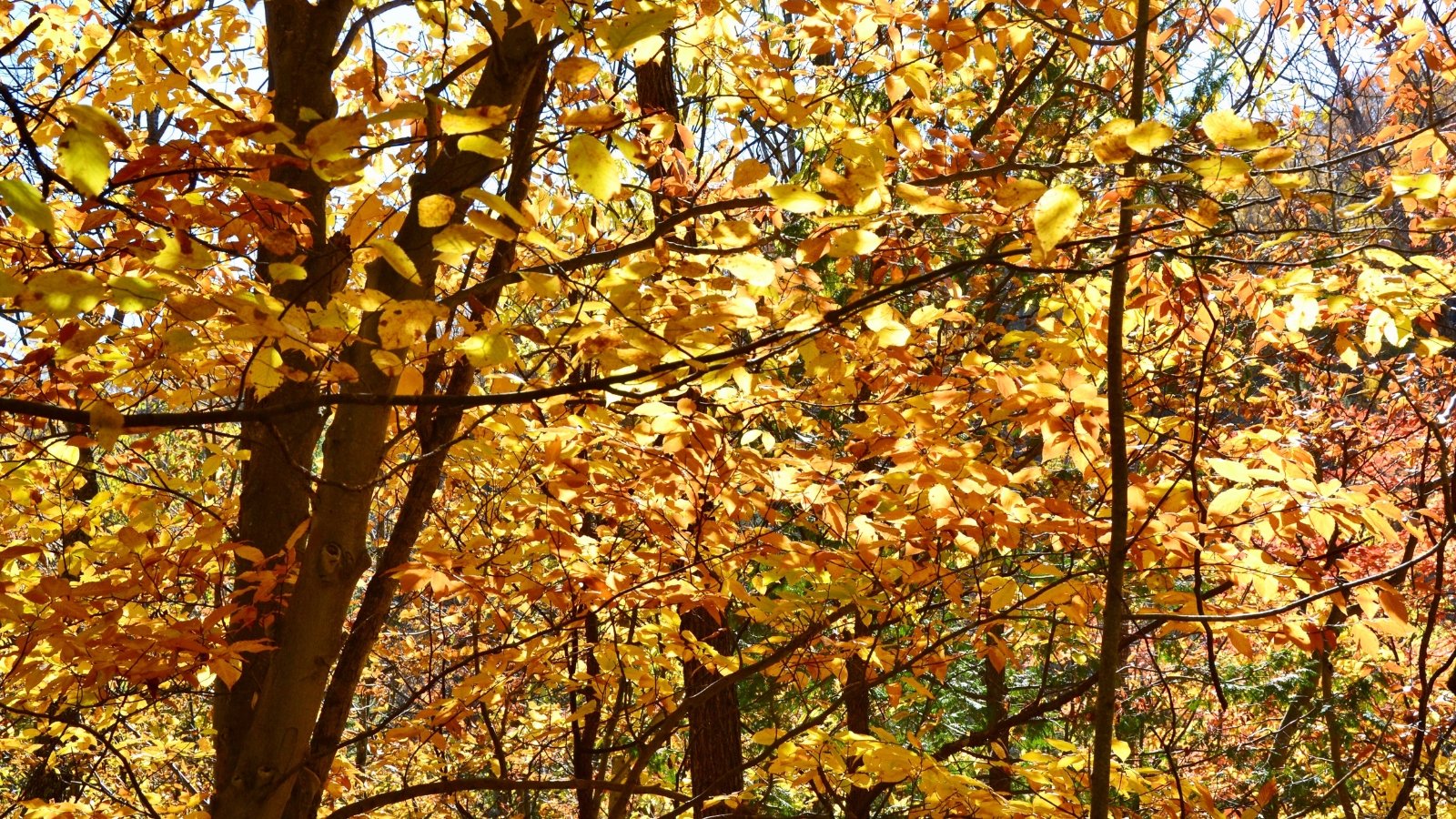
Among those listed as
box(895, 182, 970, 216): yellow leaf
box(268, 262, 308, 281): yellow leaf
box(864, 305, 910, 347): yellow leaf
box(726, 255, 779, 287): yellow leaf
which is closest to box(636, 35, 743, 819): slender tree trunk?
box(864, 305, 910, 347): yellow leaf

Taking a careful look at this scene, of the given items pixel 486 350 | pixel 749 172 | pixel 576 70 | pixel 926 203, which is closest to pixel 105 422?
pixel 486 350

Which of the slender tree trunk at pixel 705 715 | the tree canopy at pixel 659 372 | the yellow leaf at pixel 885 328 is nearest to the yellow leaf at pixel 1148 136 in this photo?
the tree canopy at pixel 659 372

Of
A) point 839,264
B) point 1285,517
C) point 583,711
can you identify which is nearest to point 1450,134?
point 1285,517

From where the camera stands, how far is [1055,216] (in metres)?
1.27

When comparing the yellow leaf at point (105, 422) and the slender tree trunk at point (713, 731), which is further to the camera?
the slender tree trunk at point (713, 731)

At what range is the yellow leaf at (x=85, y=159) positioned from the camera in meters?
1.08

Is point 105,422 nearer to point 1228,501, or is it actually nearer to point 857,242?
point 857,242

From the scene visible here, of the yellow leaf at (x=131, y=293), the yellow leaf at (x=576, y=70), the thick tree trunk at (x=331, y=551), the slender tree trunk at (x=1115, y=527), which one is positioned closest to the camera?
the yellow leaf at (x=131, y=293)

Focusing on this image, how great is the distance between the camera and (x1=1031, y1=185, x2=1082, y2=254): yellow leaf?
125 centimetres

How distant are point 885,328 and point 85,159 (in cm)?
135

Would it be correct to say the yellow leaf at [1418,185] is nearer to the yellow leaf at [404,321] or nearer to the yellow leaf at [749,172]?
the yellow leaf at [749,172]

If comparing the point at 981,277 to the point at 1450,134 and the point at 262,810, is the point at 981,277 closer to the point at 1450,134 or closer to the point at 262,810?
the point at 1450,134

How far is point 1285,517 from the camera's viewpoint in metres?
2.03

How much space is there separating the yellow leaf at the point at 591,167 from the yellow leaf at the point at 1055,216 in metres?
0.58
